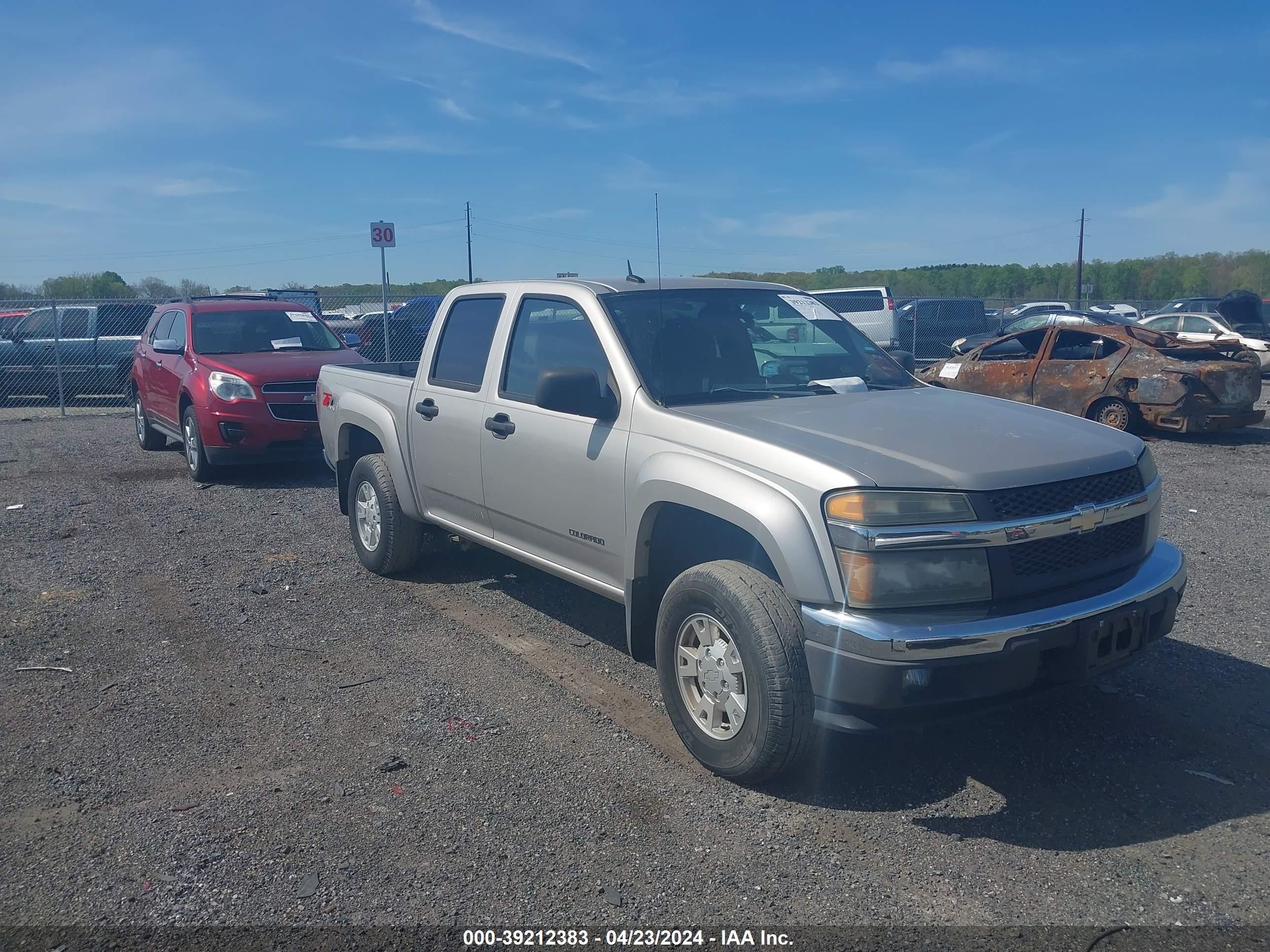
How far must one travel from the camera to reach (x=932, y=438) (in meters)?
3.95

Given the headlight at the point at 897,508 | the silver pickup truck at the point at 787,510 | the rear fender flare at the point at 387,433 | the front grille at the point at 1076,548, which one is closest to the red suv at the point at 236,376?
the rear fender flare at the point at 387,433

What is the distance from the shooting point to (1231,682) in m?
4.84

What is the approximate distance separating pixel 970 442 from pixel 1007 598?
2.14ft

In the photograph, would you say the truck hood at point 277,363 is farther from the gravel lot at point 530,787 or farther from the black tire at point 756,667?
the black tire at point 756,667

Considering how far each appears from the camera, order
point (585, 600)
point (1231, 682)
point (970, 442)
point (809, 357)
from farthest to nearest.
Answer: point (585, 600), point (809, 357), point (1231, 682), point (970, 442)

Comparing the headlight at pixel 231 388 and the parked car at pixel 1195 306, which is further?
the parked car at pixel 1195 306

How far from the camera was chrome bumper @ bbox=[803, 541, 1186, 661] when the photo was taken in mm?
3346

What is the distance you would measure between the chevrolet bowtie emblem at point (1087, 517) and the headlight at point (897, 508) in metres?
0.50

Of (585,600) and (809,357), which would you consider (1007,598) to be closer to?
(809,357)

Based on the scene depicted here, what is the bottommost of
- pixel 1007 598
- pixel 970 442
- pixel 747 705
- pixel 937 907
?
pixel 937 907

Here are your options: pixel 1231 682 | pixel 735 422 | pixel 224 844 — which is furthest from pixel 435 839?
pixel 1231 682

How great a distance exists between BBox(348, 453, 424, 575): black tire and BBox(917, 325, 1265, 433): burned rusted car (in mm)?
7675

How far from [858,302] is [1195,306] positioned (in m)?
9.90

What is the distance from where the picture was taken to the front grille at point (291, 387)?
10.1m
